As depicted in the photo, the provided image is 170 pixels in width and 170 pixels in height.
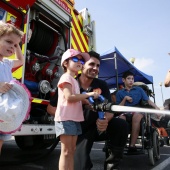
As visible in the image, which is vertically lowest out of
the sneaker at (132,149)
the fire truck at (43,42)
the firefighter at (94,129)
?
the sneaker at (132,149)

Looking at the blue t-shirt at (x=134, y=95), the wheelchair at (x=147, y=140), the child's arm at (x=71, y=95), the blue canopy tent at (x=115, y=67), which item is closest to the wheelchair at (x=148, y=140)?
the wheelchair at (x=147, y=140)

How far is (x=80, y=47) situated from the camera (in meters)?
3.76

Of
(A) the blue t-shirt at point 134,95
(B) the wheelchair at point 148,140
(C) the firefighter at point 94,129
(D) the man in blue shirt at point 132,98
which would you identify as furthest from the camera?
(A) the blue t-shirt at point 134,95

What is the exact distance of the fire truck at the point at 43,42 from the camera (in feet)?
8.57

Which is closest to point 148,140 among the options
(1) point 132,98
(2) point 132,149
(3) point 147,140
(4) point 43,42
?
(3) point 147,140

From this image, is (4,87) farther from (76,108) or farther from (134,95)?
(134,95)

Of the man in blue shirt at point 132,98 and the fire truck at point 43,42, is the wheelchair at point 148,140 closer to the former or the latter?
the man in blue shirt at point 132,98

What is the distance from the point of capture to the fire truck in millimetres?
2611

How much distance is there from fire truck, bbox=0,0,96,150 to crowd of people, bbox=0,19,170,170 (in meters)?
0.65

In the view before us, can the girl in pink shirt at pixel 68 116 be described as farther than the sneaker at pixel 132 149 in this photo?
No

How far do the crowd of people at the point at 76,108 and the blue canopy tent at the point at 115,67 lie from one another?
223 centimetres

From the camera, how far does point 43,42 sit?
354cm

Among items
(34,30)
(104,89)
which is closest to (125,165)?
(104,89)

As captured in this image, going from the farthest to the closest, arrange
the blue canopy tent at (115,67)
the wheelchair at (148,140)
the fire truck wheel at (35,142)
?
the blue canopy tent at (115,67), the fire truck wheel at (35,142), the wheelchair at (148,140)
